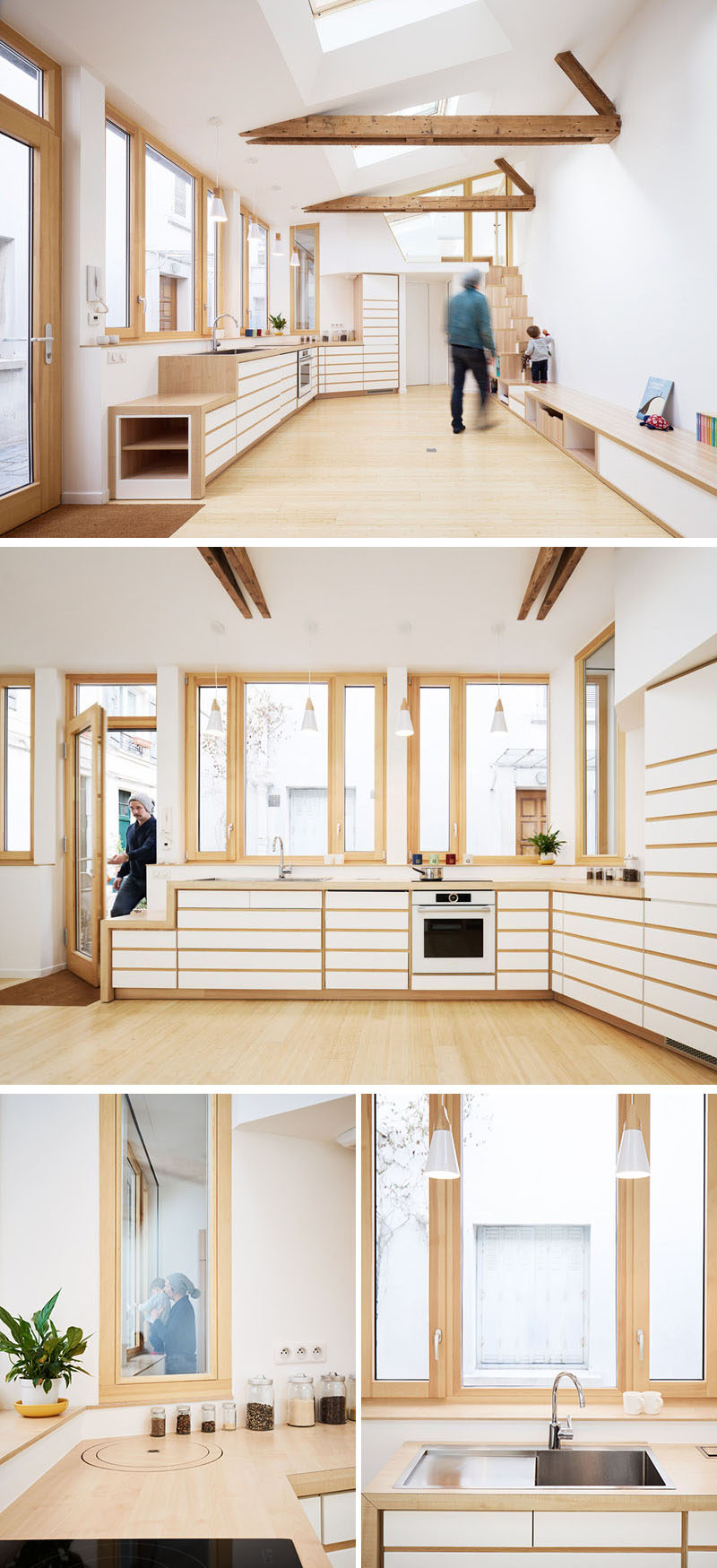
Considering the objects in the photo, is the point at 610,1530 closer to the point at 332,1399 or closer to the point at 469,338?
the point at 332,1399

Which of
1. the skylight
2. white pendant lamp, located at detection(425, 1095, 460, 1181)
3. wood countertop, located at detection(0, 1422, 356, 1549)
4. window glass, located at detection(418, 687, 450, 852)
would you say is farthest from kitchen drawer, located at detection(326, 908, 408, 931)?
the skylight

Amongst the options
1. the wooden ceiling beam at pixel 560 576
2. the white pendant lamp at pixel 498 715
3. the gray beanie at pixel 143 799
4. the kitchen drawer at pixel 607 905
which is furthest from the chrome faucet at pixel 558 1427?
the wooden ceiling beam at pixel 560 576

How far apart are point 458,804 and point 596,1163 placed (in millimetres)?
1309

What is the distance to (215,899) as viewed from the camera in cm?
337

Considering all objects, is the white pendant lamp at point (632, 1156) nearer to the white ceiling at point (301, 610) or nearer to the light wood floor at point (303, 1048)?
the light wood floor at point (303, 1048)

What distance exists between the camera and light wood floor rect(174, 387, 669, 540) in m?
2.70

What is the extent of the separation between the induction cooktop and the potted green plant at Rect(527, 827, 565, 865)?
1947 mm

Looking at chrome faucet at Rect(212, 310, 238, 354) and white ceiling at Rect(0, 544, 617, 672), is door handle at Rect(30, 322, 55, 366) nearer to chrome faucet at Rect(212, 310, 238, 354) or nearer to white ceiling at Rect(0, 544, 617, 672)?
chrome faucet at Rect(212, 310, 238, 354)

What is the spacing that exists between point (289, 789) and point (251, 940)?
1.44 feet

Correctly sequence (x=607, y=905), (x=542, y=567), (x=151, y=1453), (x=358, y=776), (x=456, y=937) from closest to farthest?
(x=542, y=567)
(x=151, y=1453)
(x=358, y=776)
(x=456, y=937)
(x=607, y=905)

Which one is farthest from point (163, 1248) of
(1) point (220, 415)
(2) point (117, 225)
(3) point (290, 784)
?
(2) point (117, 225)

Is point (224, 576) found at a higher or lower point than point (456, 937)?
higher

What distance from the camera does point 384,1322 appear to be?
3715mm

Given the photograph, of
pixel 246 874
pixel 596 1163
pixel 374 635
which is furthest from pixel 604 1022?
pixel 374 635
